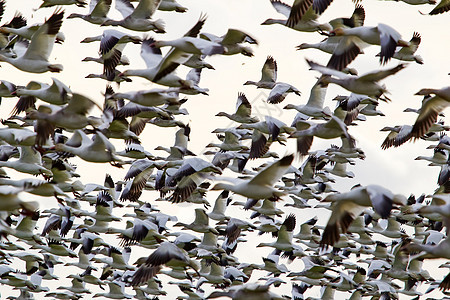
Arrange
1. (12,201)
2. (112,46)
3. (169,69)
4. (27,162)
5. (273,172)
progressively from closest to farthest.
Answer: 1. (12,201)
2. (273,172)
3. (169,69)
4. (112,46)
5. (27,162)

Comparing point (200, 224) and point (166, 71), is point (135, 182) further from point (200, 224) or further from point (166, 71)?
point (166, 71)

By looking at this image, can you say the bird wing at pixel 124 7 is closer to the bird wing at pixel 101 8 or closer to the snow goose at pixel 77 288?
the bird wing at pixel 101 8

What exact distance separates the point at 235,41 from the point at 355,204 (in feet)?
11.5

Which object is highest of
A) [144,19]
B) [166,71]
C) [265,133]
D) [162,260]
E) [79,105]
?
[144,19]

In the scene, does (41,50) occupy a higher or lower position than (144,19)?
lower

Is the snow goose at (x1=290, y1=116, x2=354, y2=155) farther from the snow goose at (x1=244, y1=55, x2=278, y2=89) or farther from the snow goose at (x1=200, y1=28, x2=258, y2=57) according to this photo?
the snow goose at (x1=244, y1=55, x2=278, y2=89)

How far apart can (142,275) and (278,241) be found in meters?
5.25

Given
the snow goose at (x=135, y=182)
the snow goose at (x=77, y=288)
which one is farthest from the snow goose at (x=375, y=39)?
the snow goose at (x=77, y=288)

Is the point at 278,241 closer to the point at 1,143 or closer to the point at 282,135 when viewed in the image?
the point at 282,135

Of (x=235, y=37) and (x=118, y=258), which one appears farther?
(x=118, y=258)

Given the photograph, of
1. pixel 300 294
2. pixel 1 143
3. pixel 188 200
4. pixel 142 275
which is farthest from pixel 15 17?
pixel 300 294

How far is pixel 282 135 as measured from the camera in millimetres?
17406

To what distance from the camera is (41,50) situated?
46.0ft

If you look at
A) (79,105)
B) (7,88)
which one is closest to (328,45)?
(79,105)
